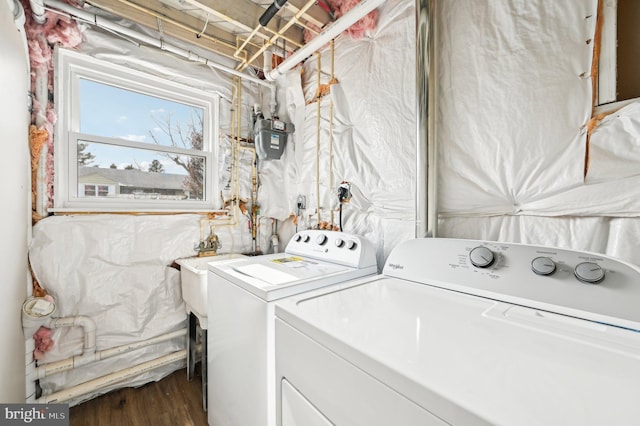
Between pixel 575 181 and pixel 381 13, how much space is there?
4.23 feet

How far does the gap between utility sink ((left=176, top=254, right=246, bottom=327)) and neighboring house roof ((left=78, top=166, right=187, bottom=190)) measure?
59 cm

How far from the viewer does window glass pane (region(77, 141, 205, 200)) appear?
5.51 ft

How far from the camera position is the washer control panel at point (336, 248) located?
1277 millimetres

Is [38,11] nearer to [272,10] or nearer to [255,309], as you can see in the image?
[272,10]

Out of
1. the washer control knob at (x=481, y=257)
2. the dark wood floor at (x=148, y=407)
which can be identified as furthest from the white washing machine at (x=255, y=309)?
the washer control knob at (x=481, y=257)

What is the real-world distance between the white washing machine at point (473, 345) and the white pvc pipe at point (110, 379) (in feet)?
4.57

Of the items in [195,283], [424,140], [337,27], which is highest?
[337,27]

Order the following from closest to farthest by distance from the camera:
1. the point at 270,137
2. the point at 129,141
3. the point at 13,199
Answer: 1. the point at 13,199
2. the point at 129,141
3. the point at 270,137

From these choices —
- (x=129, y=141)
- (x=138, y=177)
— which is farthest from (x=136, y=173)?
(x=129, y=141)

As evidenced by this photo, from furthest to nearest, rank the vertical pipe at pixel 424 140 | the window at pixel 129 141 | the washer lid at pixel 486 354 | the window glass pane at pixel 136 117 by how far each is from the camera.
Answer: the window glass pane at pixel 136 117
the window at pixel 129 141
the vertical pipe at pixel 424 140
the washer lid at pixel 486 354

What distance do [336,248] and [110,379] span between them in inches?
64.0

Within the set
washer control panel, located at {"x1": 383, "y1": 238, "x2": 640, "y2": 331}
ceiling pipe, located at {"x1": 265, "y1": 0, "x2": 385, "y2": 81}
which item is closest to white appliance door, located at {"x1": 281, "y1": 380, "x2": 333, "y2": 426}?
washer control panel, located at {"x1": 383, "y1": 238, "x2": 640, "y2": 331}

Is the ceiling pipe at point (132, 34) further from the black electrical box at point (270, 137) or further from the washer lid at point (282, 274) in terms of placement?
the washer lid at point (282, 274)

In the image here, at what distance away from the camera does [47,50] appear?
145 cm
